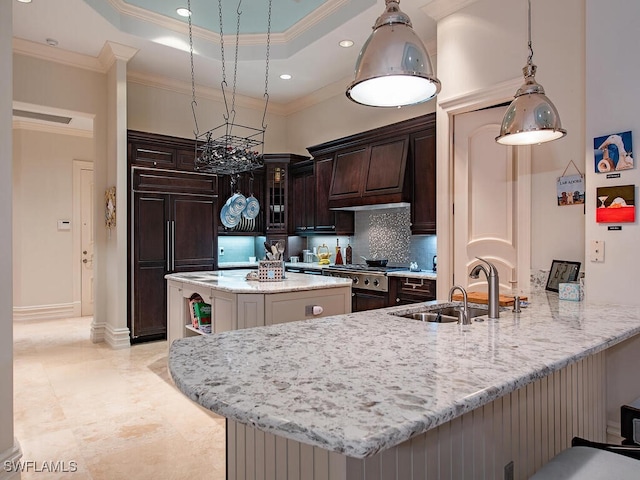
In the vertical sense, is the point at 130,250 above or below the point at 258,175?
below

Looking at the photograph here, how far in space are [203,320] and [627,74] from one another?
342 centimetres

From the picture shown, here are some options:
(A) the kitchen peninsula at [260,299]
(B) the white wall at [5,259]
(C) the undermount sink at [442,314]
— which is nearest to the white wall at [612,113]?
(C) the undermount sink at [442,314]

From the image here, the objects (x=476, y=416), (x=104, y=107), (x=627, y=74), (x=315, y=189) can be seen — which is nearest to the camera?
(x=476, y=416)

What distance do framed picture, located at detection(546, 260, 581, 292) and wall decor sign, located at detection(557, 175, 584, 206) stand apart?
40 cm

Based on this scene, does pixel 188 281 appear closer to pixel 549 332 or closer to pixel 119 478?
pixel 119 478

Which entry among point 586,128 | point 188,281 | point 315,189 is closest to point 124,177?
point 188,281

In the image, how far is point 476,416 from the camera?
1336 mm

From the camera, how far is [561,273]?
8.84ft

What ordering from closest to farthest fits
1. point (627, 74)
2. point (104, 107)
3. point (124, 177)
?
point (627, 74) < point (124, 177) < point (104, 107)

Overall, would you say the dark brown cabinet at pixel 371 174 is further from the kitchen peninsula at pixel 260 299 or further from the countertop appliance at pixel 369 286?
the kitchen peninsula at pixel 260 299

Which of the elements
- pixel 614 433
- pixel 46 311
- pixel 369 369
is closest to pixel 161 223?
pixel 46 311

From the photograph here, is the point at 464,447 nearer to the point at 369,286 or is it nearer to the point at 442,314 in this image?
the point at 442,314

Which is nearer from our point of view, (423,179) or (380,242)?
(423,179)

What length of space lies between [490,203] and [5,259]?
3.14 metres
